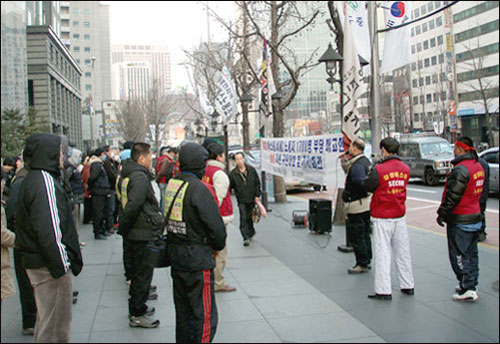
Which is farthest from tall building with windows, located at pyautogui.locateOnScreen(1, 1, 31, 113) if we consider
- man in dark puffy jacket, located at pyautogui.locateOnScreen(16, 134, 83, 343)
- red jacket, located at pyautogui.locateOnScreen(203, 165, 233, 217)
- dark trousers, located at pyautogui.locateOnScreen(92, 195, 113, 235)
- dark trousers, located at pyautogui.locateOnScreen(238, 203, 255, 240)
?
man in dark puffy jacket, located at pyautogui.locateOnScreen(16, 134, 83, 343)

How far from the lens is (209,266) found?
13.6ft

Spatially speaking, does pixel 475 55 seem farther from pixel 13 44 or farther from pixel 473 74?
pixel 13 44

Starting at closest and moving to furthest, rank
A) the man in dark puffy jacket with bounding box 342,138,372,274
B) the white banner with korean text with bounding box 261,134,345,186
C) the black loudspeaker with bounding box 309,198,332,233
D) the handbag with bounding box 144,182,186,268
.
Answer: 1. the handbag with bounding box 144,182,186,268
2. the man in dark puffy jacket with bounding box 342,138,372,274
3. the white banner with korean text with bounding box 261,134,345,186
4. the black loudspeaker with bounding box 309,198,332,233

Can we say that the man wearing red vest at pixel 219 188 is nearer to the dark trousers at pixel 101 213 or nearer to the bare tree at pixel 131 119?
the dark trousers at pixel 101 213

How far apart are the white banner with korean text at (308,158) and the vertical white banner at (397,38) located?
1631 millimetres

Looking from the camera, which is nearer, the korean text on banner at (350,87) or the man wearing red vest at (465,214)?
the man wearing red vest at (465,214)

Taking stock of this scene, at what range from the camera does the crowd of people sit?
3811 millimetres

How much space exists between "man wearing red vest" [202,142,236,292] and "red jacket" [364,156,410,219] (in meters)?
1.91

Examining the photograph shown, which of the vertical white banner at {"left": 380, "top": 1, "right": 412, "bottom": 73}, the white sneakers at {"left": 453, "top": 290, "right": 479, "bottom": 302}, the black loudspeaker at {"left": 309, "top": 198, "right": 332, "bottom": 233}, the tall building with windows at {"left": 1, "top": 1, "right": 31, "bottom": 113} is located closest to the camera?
the white sneakers at {"left": 453, "top": 290, "right": 479, "bottom": 302}

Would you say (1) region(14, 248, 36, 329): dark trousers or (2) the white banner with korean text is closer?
(1) region(14, 248, 36, 329): dark trousers

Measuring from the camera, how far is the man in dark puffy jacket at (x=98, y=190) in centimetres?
1044

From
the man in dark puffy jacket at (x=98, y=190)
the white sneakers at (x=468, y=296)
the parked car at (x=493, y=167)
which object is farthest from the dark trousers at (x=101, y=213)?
the parked car at (x=493, y=167)

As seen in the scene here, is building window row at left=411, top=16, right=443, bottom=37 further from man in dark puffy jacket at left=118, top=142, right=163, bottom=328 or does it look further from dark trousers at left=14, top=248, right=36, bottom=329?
dark trousers at left=14, top=248, right=36, bottom=329

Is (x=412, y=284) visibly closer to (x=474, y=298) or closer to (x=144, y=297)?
(x=474, y=298)
